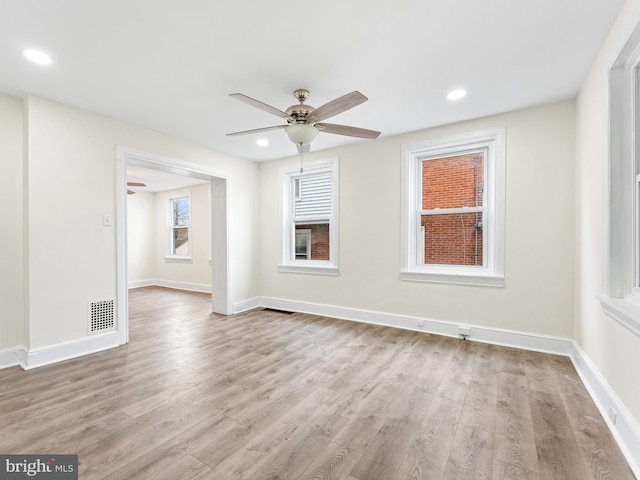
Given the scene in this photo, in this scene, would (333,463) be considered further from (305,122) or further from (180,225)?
(180,225)

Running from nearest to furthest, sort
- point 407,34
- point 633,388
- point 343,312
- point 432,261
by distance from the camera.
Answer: point 633,388 < point 407,34 < point 432,261 < point 343,312

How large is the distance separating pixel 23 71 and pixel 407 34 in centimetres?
311

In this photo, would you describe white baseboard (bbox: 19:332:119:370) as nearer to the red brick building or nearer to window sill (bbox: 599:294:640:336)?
the red brick building

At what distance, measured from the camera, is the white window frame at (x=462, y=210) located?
339 centimetres

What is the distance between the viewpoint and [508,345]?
3.34m

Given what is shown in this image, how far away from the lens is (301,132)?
2.76 m

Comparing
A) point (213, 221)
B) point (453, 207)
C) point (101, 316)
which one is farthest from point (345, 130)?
point (101, 316)

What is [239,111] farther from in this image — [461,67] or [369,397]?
[369,397]

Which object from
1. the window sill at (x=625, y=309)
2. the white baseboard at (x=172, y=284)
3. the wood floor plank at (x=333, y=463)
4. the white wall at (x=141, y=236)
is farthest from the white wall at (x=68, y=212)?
the white wall at (x=141, y=236)

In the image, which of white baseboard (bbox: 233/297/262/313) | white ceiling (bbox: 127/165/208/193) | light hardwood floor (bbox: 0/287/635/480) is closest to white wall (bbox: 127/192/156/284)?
white ceiling (bbox: 127/165/208/193)

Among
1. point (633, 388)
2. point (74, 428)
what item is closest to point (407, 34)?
point (633, 388)

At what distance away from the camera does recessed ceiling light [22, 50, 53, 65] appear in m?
2.23

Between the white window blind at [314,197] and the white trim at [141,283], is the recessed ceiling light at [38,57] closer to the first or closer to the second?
the white window blind at [314,197]

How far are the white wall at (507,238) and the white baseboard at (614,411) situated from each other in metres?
0.72
